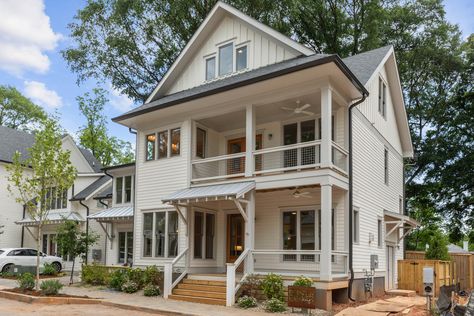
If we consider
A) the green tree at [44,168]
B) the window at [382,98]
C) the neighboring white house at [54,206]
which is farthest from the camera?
the neighboring white house at [54,206]

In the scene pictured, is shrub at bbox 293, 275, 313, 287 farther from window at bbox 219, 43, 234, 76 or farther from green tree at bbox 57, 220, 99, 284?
green tree at bbox 57, 220, 99, 284

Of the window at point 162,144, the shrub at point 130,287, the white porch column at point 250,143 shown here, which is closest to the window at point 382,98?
the white porch column at point 250,143

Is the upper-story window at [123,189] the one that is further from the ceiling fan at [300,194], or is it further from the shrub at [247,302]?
the shrub at [247,302]

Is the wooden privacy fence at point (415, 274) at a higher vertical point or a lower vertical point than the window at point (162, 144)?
lower

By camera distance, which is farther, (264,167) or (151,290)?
(264,167)

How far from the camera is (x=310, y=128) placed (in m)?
16.8

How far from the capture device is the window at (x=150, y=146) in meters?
18.9

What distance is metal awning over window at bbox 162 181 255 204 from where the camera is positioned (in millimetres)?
14773

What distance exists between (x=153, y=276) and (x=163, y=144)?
5.01 meters

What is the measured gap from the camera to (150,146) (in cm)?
1912

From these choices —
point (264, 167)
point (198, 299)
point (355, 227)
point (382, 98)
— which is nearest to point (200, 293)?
point (198, 299)

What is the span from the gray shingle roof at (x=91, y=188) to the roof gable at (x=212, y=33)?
911 centimetres

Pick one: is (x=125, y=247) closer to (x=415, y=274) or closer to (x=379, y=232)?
(x=379, y=232)

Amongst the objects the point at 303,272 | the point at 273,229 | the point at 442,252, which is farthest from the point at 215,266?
the point at 442,252
